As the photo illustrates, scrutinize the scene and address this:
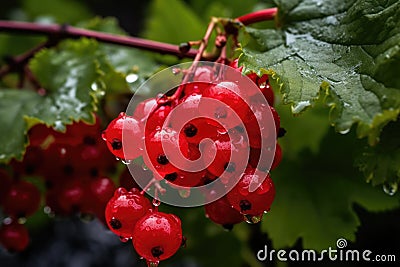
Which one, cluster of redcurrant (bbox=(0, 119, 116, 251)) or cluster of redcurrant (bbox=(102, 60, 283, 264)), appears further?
cluster of redcurrant (bbox=(0, 119, 116, 251))

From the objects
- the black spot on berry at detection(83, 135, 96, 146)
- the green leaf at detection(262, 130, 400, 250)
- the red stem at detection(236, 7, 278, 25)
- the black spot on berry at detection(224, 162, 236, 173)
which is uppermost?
the red stem at detection(236, 7, 278, 25)

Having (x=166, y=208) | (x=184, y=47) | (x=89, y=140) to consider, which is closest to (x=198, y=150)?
(x=184, y=47)

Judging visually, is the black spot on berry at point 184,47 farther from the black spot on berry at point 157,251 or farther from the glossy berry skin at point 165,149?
the black spot on berry at point 157,251

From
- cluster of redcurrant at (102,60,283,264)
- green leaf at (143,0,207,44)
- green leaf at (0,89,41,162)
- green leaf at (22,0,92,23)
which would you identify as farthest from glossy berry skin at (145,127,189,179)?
green leaf at (22,0,92,23)

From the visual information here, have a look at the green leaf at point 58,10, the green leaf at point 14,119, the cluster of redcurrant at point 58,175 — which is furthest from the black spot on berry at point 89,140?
the green leaf at point 58,10

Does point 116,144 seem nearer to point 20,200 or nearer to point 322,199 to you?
point 20,200

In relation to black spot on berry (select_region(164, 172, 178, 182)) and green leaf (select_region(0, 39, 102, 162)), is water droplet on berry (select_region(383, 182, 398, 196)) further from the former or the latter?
green leaf (select_region(0, 39, 102, 162))
